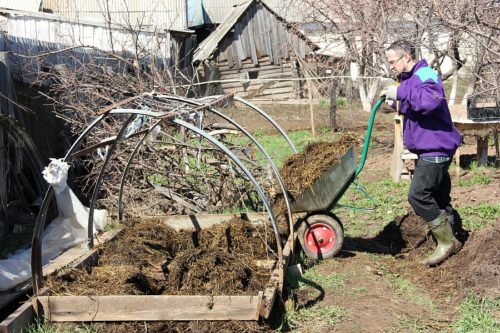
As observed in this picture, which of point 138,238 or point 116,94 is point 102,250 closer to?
point 138,238

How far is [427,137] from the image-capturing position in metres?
5.84

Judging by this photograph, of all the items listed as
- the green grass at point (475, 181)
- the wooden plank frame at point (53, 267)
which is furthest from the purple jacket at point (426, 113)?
the green grass at point (475, 181)

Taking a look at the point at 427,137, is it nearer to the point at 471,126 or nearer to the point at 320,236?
the point at 320,236

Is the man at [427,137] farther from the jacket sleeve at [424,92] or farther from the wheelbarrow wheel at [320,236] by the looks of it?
the wheelbarrow wheel at [320,236]

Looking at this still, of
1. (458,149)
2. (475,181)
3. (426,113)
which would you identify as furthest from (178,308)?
(458,149)

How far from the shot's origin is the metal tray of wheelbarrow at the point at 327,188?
6.20 metres

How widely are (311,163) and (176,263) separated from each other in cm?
186

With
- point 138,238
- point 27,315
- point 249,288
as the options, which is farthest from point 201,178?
point 27,315

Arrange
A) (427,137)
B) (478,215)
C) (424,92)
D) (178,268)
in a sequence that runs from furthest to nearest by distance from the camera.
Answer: (478,215), (427,137), (424,92), (178,268)

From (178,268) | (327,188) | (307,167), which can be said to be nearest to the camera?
(178,268)

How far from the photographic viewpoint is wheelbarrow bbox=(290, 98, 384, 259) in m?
6.22

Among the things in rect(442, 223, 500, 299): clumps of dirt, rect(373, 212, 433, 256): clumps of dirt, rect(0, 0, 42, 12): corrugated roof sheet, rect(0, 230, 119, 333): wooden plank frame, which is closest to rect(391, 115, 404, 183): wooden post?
rect(373, 212, 433, 256): clumps of dirt

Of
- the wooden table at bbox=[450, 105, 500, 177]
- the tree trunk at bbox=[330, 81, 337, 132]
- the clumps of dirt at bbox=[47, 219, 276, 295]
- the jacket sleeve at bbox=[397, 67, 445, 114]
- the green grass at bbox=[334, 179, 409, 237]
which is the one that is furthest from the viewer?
the tree trunk at bbox=[330, 81, 337, 132]

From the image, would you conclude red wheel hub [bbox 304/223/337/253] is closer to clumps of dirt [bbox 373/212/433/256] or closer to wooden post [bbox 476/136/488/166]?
clumps of dirt [bbox 373/212/433/256]
